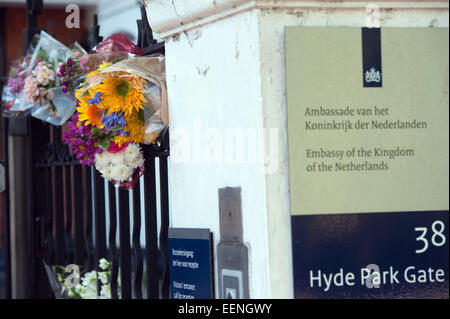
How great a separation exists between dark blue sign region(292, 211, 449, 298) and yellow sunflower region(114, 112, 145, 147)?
0.87 metres

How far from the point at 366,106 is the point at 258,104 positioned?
30 centimetres

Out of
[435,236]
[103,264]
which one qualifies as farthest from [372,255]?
[103,264]

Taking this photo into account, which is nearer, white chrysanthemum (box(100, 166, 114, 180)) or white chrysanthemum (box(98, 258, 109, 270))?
white chrysanthemum (box(100, 166, 114, 180))

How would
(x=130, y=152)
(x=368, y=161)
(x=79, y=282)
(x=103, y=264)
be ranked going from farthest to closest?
1. (x=79, y=282)
2. (x=103, y=264)
3. (x=130, y=152)
4. (x=368, y=161)

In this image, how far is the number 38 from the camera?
6.91 feet

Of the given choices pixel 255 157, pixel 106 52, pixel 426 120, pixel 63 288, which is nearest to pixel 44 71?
pixel 106 52

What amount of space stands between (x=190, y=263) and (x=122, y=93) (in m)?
0.68

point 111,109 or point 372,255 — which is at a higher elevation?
point 111,109

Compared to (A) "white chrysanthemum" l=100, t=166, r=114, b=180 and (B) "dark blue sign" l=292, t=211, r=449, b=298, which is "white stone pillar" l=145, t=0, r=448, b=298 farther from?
(A) "white chrysanthemum" l=100, t=166, r=114, b=180

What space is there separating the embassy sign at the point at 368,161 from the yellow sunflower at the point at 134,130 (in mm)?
794

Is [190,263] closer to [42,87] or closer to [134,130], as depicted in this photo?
[134,130]

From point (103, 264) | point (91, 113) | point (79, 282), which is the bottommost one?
point (79, 282)

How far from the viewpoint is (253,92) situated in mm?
2102

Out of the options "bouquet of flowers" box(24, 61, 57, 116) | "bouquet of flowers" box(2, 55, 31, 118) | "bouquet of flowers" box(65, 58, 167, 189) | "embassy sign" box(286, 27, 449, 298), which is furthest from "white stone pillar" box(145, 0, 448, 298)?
"bouquet of flowers" box(2, 55, 31, 118)
